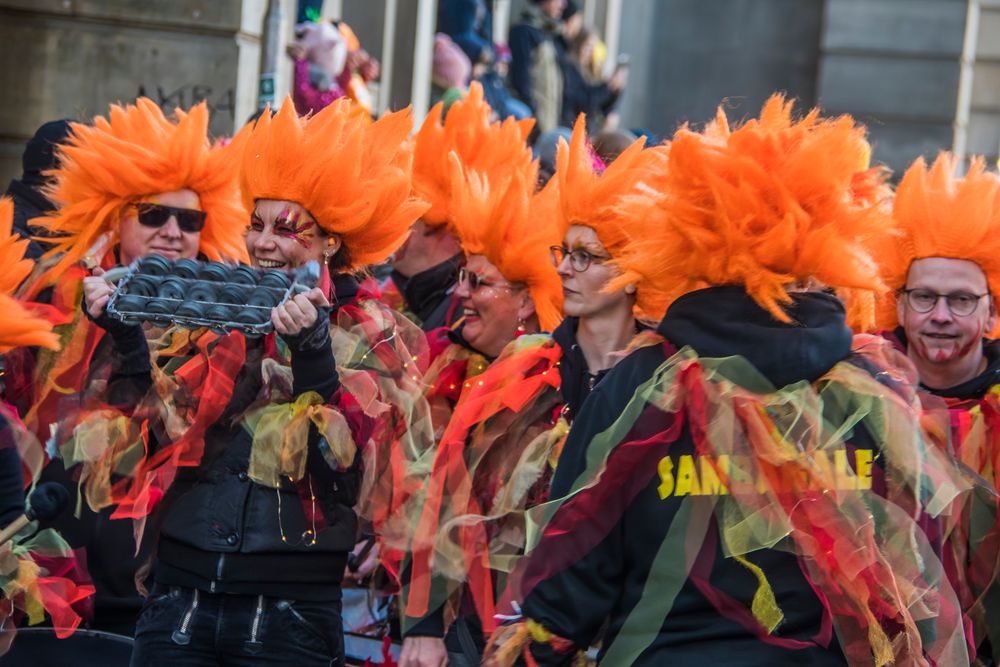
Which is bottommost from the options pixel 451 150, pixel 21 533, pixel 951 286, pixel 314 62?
pixel 21 533

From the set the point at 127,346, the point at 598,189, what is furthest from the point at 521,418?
the point at 127,346

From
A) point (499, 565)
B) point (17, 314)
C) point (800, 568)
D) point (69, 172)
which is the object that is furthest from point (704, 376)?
point (69, 172)

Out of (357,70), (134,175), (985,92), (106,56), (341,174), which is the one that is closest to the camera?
(341,174)

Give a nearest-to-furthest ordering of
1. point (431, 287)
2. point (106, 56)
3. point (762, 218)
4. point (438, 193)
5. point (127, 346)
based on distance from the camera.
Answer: point (762, 218) < point (127, 346) < point (431, 287) < point (438, 193) < point (106, 56)

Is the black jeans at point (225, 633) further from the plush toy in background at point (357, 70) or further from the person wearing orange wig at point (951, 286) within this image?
the plush toy in background at point (357, 70)

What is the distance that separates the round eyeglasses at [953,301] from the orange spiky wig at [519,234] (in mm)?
1252

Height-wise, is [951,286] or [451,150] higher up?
[451,150]

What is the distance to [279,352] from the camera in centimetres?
468

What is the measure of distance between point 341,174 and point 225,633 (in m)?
1.38

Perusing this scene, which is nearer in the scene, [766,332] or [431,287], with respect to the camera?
[766,332]

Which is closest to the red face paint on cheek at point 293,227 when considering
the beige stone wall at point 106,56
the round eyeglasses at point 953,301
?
the round eyeglasses at point 953,301

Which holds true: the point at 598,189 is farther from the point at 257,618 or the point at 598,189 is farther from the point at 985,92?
the point at 985,92

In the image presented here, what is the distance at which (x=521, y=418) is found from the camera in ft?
16.3

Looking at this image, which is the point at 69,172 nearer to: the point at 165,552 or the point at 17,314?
the point at 17,314
